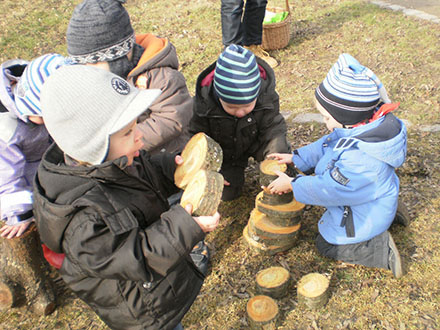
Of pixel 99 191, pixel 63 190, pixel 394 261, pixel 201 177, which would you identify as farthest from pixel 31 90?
pixel 394 261

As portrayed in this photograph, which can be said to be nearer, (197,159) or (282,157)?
(197,159)

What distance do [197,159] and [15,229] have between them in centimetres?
131

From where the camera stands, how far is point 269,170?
2844 millimetres

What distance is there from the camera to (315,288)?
8.28 feet

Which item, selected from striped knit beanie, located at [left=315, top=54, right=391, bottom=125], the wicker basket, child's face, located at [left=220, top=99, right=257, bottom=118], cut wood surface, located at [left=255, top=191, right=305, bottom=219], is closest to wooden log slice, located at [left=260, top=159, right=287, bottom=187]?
cut wood surface, located at [left=255, top=191, right=305, bottom=219]

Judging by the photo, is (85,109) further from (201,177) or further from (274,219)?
(274,219)

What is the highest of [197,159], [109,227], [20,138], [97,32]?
[97,32]

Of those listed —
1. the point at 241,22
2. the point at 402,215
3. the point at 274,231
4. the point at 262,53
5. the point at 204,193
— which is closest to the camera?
the point at 204,193

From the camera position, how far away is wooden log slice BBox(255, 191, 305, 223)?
113 inches

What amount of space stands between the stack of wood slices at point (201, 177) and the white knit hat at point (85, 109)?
494mm

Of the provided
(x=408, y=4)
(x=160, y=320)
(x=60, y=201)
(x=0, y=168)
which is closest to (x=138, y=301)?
(x=160, y=320)

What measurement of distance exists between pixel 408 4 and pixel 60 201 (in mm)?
8691

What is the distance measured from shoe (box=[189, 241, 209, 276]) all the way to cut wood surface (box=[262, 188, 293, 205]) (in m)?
0.64

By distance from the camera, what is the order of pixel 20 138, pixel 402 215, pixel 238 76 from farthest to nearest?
pixel 402 215 → pixel 238 76 → pixel 20 138
